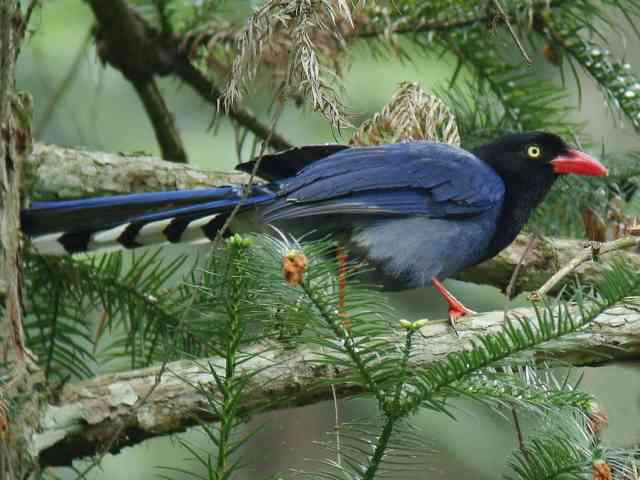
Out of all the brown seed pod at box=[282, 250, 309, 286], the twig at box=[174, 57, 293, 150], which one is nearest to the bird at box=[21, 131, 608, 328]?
the twig at box=[174, 57, 293, 150]

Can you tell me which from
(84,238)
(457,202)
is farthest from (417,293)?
(84,238)

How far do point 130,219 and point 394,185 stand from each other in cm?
113

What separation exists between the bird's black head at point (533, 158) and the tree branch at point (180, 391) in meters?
1.57

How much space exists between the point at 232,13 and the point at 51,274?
167 centimetres

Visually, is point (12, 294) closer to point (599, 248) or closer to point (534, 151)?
point (599, 248)

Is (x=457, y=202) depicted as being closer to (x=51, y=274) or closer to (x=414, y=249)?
(x=414, y=249)

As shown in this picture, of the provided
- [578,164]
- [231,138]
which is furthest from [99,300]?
[231,138]

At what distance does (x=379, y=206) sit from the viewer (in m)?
4.16

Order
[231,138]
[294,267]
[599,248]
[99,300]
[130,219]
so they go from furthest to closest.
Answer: [231,138]
[99,300]
[130,219]
[599,248]
[294,267]

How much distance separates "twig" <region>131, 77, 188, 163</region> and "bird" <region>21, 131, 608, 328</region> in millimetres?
975

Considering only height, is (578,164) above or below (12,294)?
above

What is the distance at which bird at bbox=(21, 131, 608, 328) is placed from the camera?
3854 millimetres

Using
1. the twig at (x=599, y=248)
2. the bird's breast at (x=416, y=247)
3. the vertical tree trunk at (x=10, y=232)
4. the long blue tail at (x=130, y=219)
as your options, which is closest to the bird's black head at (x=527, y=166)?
the bird's breast at (x=416, y=247)

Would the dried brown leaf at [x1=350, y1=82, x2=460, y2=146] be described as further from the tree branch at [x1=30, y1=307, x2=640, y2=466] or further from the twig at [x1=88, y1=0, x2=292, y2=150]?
the tree branch at [x1=30, y1=307, x2=640, y2=466]
